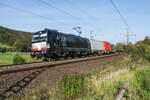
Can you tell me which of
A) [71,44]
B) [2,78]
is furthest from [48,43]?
[2,78]

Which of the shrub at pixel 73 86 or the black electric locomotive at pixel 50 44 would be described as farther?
the black electric locomotive at pixel 50 44

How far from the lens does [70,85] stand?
5.65 m

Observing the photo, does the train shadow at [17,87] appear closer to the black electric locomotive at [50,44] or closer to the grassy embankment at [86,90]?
the grassy embankment at [86,90]

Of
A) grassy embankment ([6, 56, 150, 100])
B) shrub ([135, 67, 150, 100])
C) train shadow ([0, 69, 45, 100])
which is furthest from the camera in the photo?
shrub ([135, 67, 150, 100])

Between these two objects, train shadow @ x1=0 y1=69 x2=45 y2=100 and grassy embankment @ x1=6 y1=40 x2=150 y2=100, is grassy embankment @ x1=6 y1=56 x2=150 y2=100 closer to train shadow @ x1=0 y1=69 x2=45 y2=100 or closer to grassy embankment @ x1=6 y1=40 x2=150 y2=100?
grassy embankment @ x1=6 y1=40 x2=150 y2=100

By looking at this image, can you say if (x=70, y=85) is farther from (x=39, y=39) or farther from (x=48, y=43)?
(x=39, y=39)

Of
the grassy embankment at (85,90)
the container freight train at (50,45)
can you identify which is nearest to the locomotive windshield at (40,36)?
the container freight train at (50,45)

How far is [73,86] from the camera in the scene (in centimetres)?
569

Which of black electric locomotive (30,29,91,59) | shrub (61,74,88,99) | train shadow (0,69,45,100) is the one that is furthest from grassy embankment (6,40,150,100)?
black electric locomotive (30,29,91,59)

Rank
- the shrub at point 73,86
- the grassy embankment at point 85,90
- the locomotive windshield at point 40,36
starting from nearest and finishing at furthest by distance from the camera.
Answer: the grassy embankment at point 85,90 < the shrub at point 73,86 < the locomotive windshield at point 40,36

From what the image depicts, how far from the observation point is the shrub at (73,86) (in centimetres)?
532

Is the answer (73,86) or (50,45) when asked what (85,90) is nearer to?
(73,86)

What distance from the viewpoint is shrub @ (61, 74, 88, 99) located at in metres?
5.32

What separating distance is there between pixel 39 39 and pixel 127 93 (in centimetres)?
1299
